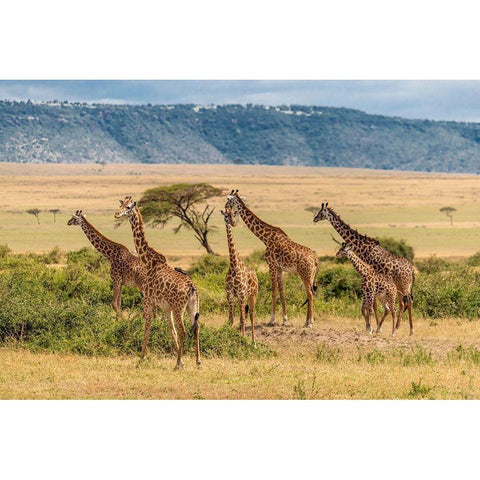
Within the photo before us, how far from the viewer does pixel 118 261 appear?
14.6 m

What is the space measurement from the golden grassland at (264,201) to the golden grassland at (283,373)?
9955 millimetres

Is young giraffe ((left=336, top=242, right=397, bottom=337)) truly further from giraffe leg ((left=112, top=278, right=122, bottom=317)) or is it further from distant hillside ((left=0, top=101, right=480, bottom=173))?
distant hillside ((left=0, top=101, right=480, bottom=173))

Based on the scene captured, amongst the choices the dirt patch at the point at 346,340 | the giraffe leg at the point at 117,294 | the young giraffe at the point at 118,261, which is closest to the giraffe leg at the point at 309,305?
the dirt patch at the point at 346,340

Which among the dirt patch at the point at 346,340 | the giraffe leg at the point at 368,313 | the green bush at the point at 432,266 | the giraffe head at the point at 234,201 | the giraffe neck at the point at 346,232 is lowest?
the green bush at the point at 432,266

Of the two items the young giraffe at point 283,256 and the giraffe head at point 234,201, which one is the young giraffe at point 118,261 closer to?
the giraffe head at point 234,201

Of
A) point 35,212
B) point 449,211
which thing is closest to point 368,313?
point 35,212

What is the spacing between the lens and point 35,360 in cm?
1207

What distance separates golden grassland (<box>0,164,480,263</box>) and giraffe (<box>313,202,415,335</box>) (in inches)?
365

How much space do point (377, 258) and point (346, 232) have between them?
699mm

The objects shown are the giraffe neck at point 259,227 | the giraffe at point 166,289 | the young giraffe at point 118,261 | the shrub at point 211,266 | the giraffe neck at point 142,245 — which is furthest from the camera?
the shrub at point 211,266

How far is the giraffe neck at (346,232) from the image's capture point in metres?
15.1

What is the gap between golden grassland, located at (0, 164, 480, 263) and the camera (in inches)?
1138

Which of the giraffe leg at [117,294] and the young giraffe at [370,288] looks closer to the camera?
→ the young giraffe at [370,288]

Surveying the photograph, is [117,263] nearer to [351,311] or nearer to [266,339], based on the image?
[266,339]
